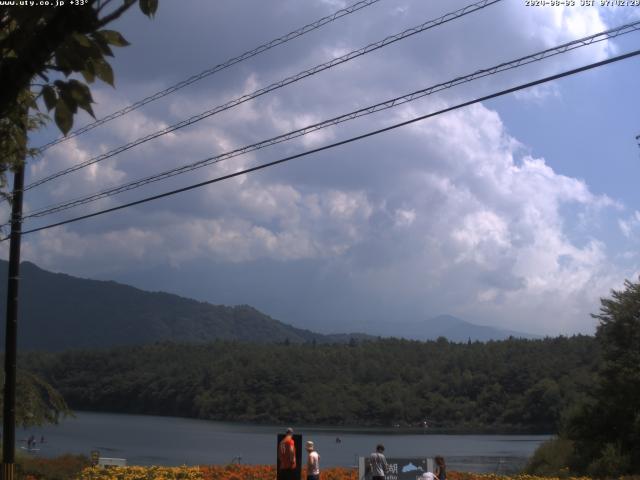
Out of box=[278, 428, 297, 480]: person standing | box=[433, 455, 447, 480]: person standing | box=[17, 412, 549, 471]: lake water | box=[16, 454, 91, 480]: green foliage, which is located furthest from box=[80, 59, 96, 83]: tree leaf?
box=[17, 412, 549, 471]: lake water

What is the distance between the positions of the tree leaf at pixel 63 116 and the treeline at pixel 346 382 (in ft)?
272

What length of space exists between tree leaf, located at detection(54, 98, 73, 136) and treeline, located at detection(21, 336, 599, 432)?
83.0 meters

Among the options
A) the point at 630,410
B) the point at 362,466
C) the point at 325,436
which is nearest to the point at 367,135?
the point at 362,466

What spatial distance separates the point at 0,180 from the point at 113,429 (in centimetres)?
8569

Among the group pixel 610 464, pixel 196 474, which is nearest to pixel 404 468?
pixel 196 474

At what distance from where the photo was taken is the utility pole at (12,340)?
18.5 meters

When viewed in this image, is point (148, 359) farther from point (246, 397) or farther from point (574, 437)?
point (574, 437)

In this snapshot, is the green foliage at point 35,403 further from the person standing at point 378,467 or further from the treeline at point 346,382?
the treeline at point 346,382

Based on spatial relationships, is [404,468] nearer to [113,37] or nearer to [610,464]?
[610,464]

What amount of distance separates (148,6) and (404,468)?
16291mm

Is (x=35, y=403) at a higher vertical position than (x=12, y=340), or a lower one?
lower

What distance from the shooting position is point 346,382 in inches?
4611

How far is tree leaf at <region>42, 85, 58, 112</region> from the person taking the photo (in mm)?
4012

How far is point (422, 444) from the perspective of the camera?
74750mm
